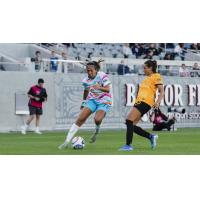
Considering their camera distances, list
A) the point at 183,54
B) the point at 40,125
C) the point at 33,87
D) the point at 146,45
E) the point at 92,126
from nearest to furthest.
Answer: the point at 33,87 → the point at 40,125 → the point at 92,126 → the point at 146,45 → the point at 183,54

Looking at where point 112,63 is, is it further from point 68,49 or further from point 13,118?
point 13,118

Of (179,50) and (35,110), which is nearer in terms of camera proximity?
(35,110)

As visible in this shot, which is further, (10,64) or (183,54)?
(183,54)

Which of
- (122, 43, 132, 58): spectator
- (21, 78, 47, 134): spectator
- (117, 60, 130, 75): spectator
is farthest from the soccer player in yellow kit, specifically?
(122, 43, 132, 58): spectator

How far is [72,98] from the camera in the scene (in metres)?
Result: 32.1

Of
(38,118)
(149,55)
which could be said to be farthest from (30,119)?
(149,55)

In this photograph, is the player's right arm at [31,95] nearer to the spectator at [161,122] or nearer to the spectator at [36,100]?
the spectator at [36,100]

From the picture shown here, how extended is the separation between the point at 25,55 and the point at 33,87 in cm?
862

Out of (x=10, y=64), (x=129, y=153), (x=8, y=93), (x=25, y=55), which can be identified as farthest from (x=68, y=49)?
(x=129, y=153)

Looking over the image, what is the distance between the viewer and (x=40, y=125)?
1214 inches

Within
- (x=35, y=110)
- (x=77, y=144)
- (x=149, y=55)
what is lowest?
(x=35, y=110)

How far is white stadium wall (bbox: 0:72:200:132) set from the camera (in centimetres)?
2988

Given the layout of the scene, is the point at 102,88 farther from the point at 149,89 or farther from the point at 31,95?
the point at 31,95

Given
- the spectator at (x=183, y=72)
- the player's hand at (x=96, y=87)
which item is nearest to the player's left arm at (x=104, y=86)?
the player's hand at (x=96, y=87)
